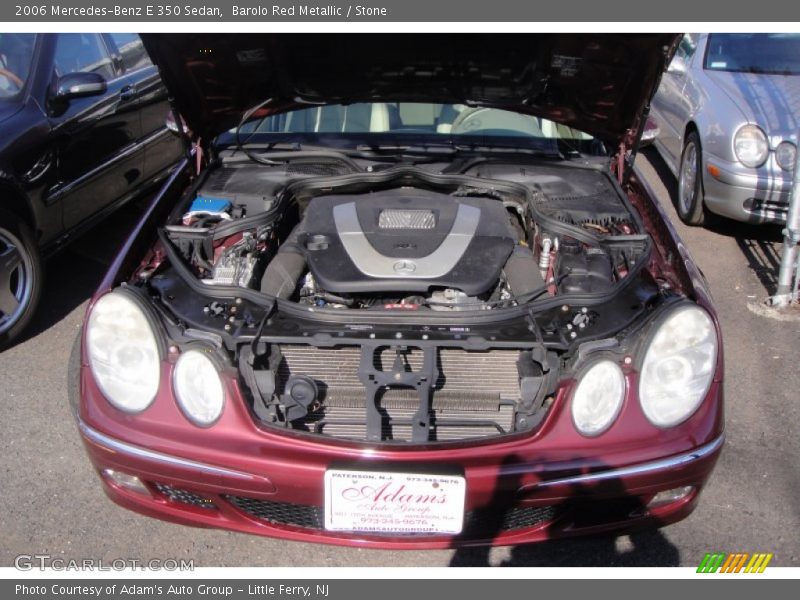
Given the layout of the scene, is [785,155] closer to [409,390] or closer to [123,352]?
[409,390]

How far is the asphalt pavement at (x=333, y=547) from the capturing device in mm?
2371

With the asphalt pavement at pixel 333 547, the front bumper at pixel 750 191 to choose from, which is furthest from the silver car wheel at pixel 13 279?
the front bumper at pixel 750 191

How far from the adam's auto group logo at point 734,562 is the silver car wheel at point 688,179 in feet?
10.5

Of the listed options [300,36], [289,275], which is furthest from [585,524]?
[300,36]

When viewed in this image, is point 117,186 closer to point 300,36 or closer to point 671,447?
point 300,36

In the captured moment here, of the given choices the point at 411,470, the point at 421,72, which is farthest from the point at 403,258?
the point at 421,72

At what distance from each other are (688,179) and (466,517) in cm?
398

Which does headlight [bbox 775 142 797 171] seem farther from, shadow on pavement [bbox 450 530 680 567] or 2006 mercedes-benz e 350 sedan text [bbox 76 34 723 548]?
shadow on pavement [bbox 450 530 680 567]

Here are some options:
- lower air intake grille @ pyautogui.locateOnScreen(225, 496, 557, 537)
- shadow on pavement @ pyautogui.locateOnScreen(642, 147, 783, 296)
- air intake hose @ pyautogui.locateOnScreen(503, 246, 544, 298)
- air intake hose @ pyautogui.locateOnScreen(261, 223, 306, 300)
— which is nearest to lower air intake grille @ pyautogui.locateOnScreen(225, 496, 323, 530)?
lower air intake grille @ pyautogui.locateOnScreen(225, 496, 557, 537)

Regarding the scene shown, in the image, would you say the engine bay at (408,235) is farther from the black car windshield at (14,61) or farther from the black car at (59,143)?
the black car windshield at (14,61)

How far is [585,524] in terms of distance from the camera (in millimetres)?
2121

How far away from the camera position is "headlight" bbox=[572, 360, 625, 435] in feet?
6.55

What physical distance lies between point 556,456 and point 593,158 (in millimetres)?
1729

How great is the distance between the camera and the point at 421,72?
118 inches
